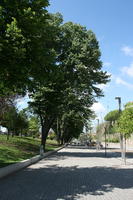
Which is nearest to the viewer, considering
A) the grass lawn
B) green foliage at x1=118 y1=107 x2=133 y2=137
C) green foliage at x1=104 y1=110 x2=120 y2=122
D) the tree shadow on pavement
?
the tree shadow on pavement

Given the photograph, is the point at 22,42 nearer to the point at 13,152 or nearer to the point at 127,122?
the point at 127,122

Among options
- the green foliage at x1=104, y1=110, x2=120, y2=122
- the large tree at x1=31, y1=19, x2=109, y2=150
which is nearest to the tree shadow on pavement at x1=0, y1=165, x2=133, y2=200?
the large tree at x1=31, y1=19, x2=109, y2=150

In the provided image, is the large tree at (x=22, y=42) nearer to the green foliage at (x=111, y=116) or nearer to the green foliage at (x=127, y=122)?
the green foliage at (x=127, y=122)

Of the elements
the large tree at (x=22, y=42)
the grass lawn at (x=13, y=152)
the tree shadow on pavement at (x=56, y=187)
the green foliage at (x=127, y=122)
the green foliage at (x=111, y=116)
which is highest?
the green foliage at (x=111, y=116)

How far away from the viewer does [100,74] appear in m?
33.6

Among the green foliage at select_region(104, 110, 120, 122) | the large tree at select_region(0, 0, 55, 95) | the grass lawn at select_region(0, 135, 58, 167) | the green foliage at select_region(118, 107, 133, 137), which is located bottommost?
the grass lawn at select_region(0, 135, 58, 167)

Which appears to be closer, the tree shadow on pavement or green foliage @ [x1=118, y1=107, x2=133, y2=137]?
the tree shadow on pavement

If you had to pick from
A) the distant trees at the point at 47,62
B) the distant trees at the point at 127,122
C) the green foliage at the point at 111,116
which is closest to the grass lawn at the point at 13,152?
the distant trees at the point at 47,62

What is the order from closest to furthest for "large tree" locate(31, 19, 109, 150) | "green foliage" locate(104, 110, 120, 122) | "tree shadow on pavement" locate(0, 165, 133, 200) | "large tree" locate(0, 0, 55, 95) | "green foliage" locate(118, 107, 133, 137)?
"tree shadow on pavement" locate(0, 165, 133, 200)
"large tree" locate(0, 0, 55, 95)
"green foliage" locate(118, 107, 133, 137)
"large tree" locate(31, 19, 109, 150)
"green foliage" locate(104, 110, 120, 122)

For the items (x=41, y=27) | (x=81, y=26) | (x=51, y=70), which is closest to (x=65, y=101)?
(x=81, y=26)

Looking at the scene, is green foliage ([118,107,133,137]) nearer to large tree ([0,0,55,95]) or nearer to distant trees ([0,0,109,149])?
distant trees ([0,0,109,149])

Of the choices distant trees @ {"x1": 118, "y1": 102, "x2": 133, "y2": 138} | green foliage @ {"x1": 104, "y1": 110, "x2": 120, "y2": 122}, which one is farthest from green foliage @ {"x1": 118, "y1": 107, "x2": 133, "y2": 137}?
green foliage @ {"x1": 104, "y1": 110, "x2": 120, "y2": 122}

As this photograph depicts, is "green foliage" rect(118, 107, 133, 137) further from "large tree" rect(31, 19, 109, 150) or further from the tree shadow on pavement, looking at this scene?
"large tree" rect(31, 19, 109, 150)

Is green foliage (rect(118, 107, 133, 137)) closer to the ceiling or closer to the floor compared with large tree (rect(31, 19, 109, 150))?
closer to the floor
